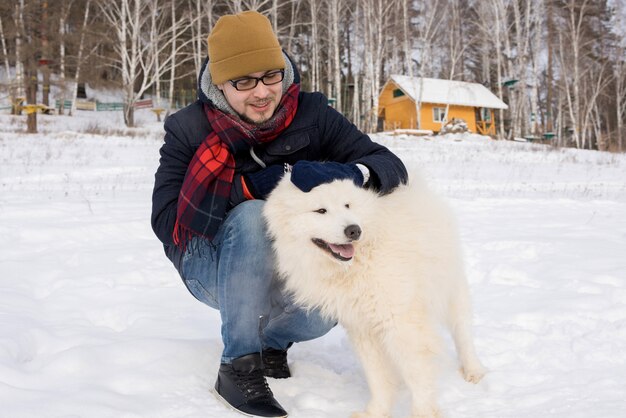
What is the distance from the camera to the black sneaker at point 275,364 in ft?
7.82

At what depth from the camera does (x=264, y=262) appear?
213 cm

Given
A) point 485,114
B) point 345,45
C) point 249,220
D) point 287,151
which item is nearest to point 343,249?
point 249,220

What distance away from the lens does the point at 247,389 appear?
204 cm

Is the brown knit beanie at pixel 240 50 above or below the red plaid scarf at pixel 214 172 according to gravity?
above

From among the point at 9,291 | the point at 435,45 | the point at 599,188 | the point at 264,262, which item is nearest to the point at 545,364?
the point at 264,262

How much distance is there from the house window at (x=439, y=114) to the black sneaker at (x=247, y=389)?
94.1ft

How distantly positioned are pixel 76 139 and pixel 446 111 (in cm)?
1953

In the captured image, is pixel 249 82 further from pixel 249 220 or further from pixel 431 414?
pixel 431 414

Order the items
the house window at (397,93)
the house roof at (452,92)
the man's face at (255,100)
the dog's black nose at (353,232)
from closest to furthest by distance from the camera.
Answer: the dog's black nose at (353,232), the man's face at (255,100), the house roof at (452,92), the house window at (397,93)

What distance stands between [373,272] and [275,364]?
2.58 ft

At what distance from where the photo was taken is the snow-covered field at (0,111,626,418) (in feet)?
6.72

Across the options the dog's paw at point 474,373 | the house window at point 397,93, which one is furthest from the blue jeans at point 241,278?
the house window at point 397,93

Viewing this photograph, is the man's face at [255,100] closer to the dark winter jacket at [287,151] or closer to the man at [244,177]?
the man at [244,177]

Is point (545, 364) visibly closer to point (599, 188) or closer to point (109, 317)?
point (109, 317)
